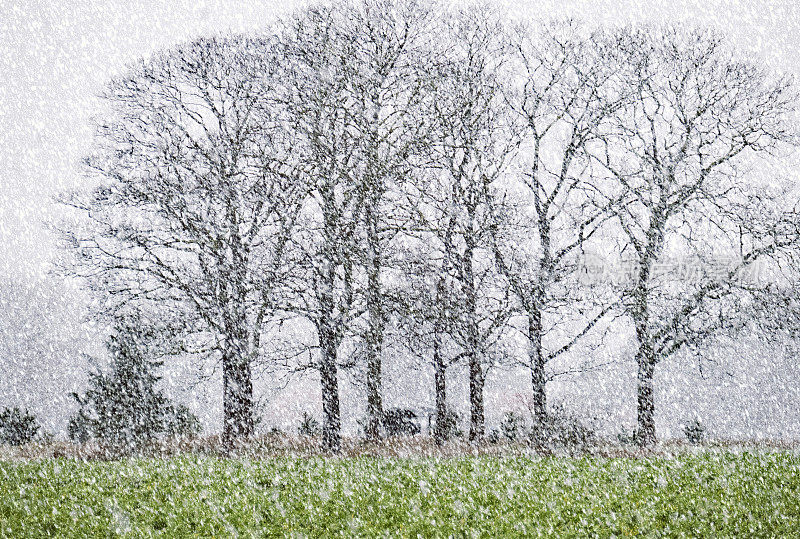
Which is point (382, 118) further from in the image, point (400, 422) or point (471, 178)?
point (400, 422)

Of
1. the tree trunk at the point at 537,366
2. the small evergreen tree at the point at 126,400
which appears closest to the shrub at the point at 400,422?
the small evergreen tree at the point at 126,400

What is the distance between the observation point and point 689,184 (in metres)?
15.3

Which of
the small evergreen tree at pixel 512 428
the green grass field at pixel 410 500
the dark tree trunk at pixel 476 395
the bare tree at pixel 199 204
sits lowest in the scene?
the green grass field at pixel 410 500

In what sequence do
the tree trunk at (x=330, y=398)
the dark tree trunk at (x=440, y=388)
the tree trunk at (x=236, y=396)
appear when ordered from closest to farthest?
the tree trunk at (x=330, y=398), the dark tree trunk at (x=440, y=388), the tree trunk at (x=236, y=396)

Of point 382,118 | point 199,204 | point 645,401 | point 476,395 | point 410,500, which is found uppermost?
point 382,118

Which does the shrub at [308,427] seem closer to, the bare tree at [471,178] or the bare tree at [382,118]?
the bare tree at [382,118]

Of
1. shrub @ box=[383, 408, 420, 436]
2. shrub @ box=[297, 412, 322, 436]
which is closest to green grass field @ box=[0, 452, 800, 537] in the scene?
shrub @ box=[297, 412, 322, 436]

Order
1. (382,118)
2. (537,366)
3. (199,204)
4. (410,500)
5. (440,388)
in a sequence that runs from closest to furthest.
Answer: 1. (410,500)
2. (537,366)
3. (199,204)
4. (440,388)
5. (382,118)

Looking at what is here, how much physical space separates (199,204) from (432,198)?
17.6ft

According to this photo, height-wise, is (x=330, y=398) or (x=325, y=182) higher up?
(x=325, y=182)

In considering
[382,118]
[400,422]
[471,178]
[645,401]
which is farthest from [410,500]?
[400,422]

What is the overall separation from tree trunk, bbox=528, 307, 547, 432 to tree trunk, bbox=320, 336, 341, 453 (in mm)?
4405

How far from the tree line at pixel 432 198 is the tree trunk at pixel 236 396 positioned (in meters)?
0.05

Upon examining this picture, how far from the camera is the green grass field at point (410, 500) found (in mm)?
6484
